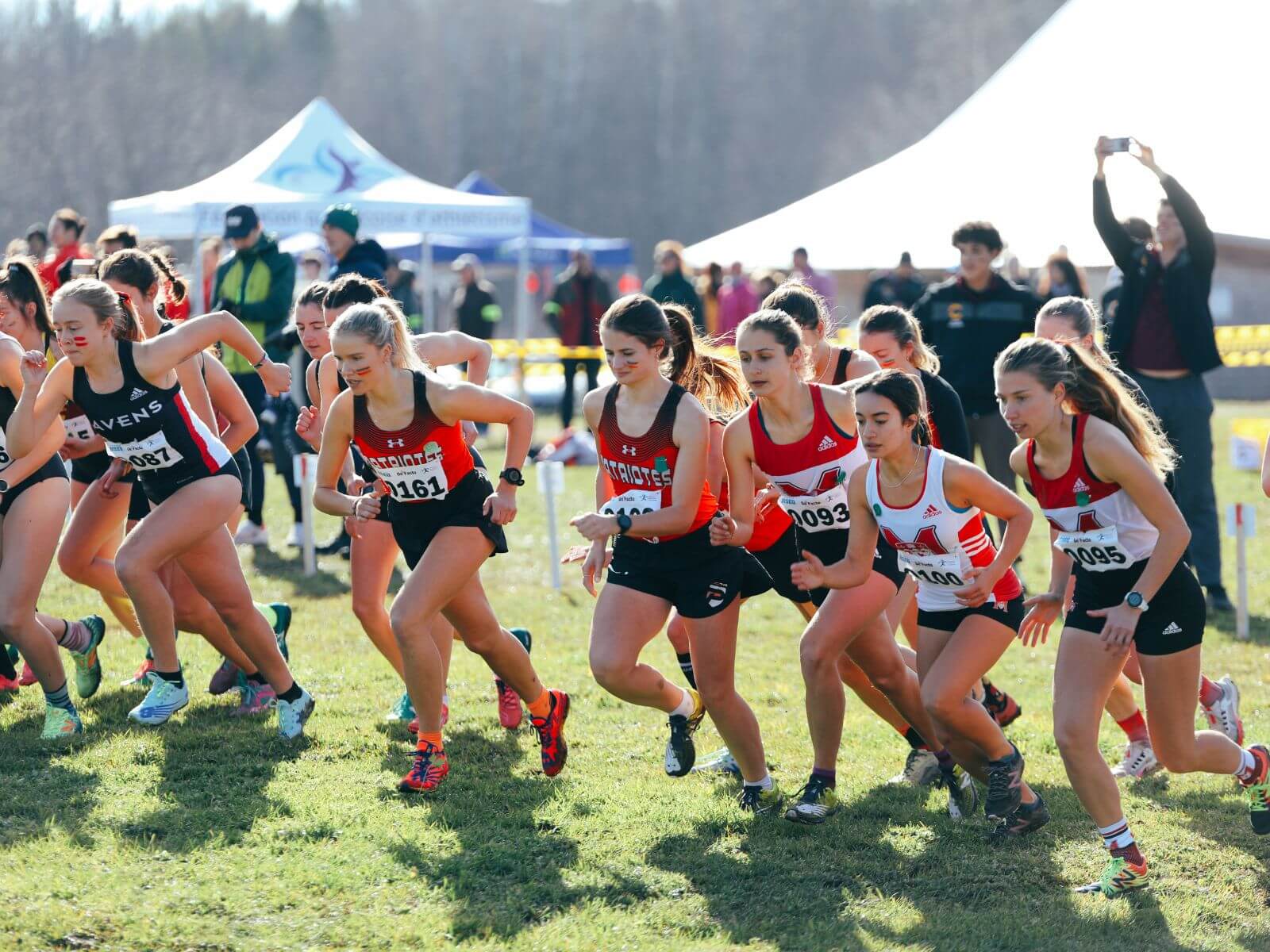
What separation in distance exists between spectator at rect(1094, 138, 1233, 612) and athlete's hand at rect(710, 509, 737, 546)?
14.0 ft

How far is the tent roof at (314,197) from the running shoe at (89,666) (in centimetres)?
1000

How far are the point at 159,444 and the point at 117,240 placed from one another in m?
3.53

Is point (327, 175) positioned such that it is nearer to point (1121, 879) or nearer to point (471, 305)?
point (471, 305)

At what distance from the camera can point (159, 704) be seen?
6.30m

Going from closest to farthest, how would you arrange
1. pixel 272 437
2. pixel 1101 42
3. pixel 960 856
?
pixel 960 856 < pixel 272 437 < pixel 1101 42

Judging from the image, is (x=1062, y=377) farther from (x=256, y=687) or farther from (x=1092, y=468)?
(x=256, y=687)

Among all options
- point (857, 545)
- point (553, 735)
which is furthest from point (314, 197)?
point (857, 545)

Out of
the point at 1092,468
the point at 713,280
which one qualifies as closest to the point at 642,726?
the point at 1092,468

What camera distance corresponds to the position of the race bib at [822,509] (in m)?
5.27

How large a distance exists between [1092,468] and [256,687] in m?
3.84

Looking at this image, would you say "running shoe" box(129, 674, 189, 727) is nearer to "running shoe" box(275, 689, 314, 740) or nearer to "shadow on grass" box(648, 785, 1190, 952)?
"running shoe" box(275, 689, 314, 740)

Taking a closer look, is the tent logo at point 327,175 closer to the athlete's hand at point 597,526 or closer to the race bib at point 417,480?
the race bib at point 417,480

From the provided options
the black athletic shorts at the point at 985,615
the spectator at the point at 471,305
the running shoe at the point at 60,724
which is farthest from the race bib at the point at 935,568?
the spectator at the point at 471,305

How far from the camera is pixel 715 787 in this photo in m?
5.70
